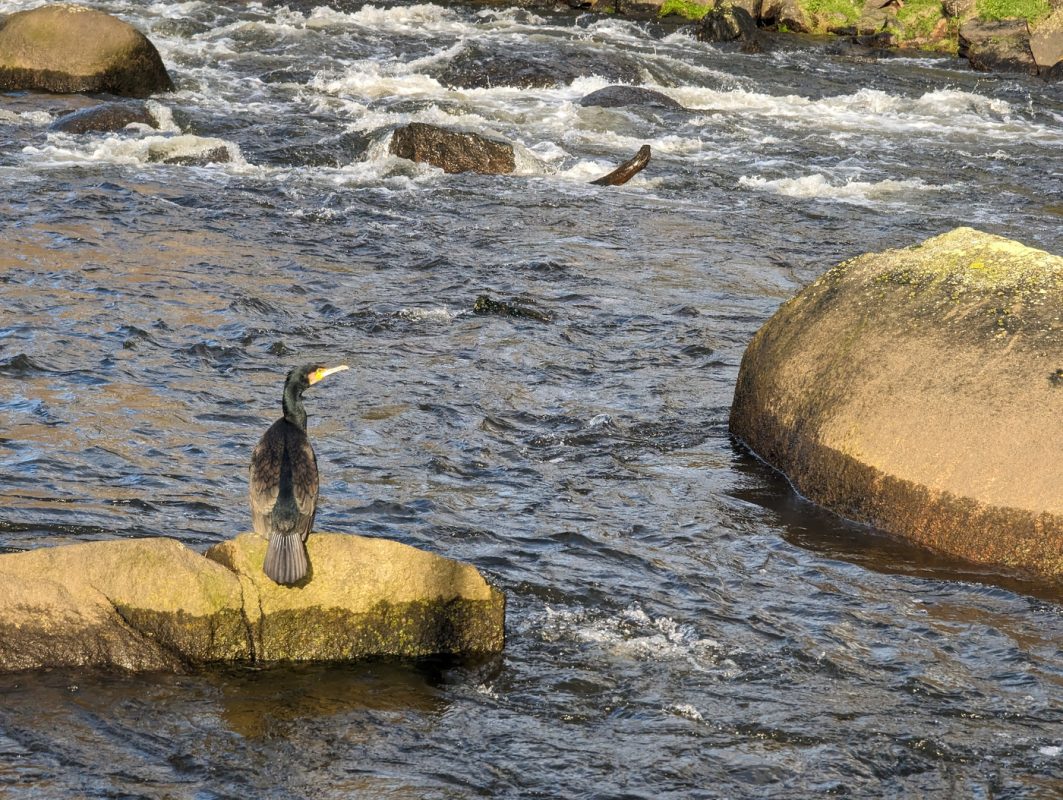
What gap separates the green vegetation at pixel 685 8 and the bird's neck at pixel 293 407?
74.9 ft

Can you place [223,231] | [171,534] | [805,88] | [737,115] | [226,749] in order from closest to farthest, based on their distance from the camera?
[226,749]
[171,534]
[223,231]
[737,115]
[805,88]

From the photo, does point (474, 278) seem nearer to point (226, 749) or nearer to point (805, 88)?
point (226, 749)

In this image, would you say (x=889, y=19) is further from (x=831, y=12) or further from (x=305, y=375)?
(x=305, y=375)

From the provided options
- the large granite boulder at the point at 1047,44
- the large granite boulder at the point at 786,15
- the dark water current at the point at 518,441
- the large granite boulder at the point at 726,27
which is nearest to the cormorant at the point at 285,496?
the dark water current at the point at 518,441

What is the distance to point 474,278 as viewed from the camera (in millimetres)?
11648

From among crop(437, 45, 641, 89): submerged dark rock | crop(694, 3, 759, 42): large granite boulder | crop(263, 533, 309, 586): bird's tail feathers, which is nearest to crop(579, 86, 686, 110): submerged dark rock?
crop(437, 45, 641, 89): submerged dark rock

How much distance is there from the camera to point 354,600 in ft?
18.5

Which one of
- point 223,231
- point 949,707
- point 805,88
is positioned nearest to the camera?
point 949,707

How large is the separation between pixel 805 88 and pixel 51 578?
18295mm

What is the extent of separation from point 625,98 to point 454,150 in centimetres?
468

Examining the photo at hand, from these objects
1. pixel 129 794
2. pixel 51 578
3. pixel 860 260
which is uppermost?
pixel 860 260

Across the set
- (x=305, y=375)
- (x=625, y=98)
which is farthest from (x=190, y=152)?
(x=305, y=375)

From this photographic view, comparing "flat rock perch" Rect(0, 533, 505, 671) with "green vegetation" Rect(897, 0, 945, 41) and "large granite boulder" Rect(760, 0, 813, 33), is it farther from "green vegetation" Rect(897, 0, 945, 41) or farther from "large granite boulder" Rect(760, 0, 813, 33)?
"green vegetation" Rect(897, 0, 945, 41)

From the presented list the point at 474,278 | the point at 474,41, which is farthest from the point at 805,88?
the point at 474,278
